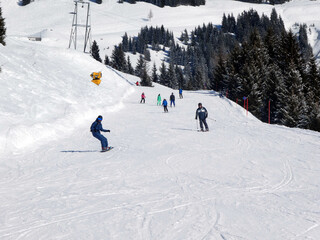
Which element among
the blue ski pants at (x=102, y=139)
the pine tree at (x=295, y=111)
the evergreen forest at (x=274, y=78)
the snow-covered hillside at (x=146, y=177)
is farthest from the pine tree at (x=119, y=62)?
the blue ski pants at (x=102, y=139)

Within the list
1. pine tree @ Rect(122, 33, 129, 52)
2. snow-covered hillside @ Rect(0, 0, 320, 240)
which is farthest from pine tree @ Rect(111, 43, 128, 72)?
snow-covered hillside @ Rect(0, 0, 320, 240)

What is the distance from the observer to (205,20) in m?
196

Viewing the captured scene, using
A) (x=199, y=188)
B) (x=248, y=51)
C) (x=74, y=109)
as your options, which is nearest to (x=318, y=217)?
(x=199, y=188)

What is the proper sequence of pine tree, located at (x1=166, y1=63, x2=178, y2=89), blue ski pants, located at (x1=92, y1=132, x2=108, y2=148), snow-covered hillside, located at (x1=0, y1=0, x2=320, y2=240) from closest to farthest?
snow-covered hillside, located at (x1=0, y1=0, x2=320, y2=240) → blue ski pants, located at (x1=92, y1=132, x2=108, y2=148) → pine tree, located at (x1=166, y1=63, x2=178, y2=89)

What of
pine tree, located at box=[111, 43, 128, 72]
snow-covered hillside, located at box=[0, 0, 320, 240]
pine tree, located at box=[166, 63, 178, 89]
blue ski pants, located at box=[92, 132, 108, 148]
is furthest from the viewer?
pine tree, located at box=[111, 43, 128, 72]

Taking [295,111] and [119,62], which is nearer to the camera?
[295,111]

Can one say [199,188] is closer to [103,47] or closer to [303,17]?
[103,47]

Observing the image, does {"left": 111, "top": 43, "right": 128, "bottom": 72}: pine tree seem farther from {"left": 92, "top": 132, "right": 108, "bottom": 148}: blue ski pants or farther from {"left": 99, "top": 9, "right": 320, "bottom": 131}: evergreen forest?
{"left": 92, "top": 132, "right": 108, "bottom": 148}: blue ski pants

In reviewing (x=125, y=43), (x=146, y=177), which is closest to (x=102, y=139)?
(x=146, y=177)

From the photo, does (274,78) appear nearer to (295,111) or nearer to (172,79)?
(295,111)

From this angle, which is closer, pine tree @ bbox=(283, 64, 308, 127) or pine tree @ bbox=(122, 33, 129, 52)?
pine tree @ bbox=(283, 64, 308, 127)

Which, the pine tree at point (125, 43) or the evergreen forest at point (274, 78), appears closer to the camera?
the evergreen forest at point (274, 78)

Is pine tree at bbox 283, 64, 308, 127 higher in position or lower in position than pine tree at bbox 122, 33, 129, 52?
lower

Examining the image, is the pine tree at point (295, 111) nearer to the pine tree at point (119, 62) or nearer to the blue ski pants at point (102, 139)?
the blue ski pants at point (102, 139)
